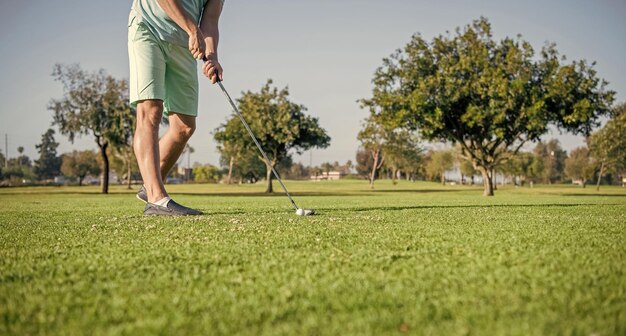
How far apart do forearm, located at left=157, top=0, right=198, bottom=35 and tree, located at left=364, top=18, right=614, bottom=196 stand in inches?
1051

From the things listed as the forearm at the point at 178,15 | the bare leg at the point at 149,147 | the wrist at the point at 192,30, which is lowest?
the bare leg at the point at 149,147

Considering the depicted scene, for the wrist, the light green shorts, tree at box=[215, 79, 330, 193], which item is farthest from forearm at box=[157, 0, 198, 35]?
tree at box=[215, 79, 330, 193]

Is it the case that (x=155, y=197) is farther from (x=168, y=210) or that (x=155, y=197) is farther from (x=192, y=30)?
(x=192, y=30)

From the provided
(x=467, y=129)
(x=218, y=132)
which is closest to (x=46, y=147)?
(x=218, y=132)

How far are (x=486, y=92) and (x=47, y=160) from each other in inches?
6117

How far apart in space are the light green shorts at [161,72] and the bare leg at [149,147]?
6.5 inches

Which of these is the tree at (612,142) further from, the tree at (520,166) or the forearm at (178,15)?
the forearm at (178,15)

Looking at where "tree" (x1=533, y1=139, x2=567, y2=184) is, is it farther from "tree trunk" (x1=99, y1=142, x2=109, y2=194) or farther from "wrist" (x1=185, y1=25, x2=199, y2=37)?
"wrist" (x1=185, y1=25, x2=199, y2=37)

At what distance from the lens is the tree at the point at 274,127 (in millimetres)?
44312

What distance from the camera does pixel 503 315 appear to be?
1810mm

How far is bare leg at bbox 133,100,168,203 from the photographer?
648 centimetres

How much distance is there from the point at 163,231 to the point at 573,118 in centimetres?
3197

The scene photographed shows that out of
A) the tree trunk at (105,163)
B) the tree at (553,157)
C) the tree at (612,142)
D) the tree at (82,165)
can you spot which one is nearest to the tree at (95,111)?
the tree trunk at (105,163)

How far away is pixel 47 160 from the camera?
156m
